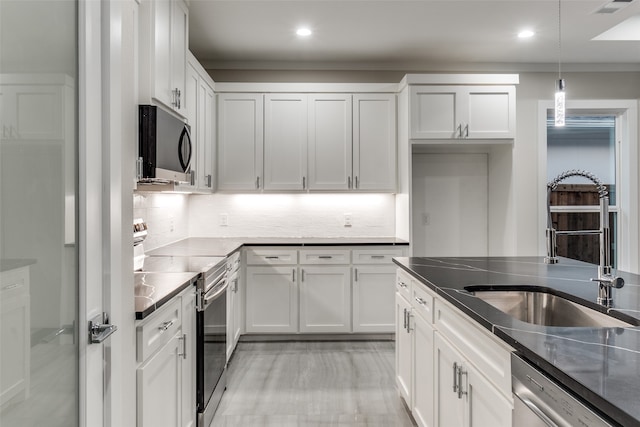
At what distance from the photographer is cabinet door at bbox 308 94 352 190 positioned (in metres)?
4.14

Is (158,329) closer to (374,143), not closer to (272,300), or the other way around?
(272,300)

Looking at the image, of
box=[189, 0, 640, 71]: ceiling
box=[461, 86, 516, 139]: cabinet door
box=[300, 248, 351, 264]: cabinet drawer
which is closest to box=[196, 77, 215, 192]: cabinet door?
box=[189, 0, 640, 71]: ceiling

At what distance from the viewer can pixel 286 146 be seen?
4.15 metres

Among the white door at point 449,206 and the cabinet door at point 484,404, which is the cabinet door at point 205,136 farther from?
the cabinet door at point 484,404

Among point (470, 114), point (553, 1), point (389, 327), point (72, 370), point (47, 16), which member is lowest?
point (389, 327)

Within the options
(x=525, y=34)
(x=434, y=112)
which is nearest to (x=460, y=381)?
(x=434, y=112)

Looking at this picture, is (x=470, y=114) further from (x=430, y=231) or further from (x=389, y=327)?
(x=389, y=327)

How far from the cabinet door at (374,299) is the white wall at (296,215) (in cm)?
65

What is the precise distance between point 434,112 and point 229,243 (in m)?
2.22

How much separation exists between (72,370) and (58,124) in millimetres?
667

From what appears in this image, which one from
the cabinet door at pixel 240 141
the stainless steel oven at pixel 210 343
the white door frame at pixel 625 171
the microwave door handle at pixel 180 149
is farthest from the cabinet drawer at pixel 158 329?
the white door frame at pixel 625 171

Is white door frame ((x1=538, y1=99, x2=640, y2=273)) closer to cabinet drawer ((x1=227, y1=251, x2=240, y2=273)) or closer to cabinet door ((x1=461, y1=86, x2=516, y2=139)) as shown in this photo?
cabinet door ((x1=461, y1=86, x2=516, y2=139))

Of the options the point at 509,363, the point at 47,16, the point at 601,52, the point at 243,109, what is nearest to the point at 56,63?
the point at 47,16

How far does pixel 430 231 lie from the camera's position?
14.8ft
